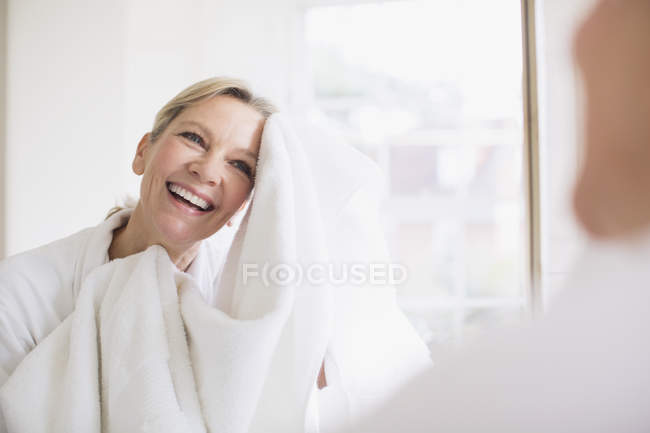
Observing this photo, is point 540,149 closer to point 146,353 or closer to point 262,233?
point 262,233

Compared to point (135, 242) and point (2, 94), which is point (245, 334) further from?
point (2, 94)

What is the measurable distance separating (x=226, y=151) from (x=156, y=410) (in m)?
0.31

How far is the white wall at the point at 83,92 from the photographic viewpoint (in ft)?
2.39

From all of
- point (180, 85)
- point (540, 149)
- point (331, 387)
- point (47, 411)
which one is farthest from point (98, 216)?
point (540, 149)

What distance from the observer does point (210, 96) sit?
63 centimetres

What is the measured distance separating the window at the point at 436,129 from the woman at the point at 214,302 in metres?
Result: 0.53

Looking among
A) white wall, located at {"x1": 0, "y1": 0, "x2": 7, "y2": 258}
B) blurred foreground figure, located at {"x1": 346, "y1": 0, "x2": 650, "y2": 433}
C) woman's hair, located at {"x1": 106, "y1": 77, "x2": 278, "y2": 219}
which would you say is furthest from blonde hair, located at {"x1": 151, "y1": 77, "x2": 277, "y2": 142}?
blurred foreground figure, located at {"x1": 346, "y1": 0, "x2": 650, "y2": 433}

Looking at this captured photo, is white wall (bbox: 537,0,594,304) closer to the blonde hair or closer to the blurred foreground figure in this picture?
the blurred foreground figure

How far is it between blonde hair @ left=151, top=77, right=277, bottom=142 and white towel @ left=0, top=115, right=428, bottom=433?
7 centimetres

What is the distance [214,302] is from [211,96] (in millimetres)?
278

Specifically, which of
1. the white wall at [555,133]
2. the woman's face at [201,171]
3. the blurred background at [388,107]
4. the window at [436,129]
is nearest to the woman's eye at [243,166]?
the woman's face at [201,171]

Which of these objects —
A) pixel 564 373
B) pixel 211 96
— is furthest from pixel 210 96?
pixel 564 373

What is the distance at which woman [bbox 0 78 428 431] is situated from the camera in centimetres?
49

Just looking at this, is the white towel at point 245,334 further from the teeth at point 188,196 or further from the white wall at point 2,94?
the white wall at point 2,94
